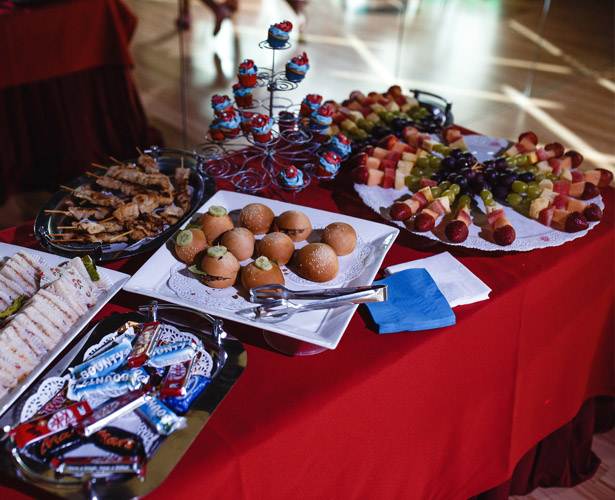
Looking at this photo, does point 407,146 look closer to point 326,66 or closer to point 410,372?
point 410,372

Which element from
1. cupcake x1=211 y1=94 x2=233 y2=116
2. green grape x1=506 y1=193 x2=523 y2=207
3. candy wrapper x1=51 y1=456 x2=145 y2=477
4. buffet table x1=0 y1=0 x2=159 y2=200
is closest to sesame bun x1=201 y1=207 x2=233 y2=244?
cupcake x1=211 y1=94 x2=233 y2=116

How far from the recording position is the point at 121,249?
111cm

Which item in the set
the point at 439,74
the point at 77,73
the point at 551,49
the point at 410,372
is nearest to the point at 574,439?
the point at 410,372

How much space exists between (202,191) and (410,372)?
1.91ft

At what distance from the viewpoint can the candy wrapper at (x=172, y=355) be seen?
849 millimetres

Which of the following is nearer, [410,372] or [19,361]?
[19,361]

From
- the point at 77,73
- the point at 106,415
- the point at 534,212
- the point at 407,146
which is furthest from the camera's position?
the point at 77,73

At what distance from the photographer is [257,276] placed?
39.1 inches

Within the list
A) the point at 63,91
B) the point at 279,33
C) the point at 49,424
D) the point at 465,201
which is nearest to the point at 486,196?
the point at 465,201

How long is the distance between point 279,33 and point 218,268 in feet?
1.76

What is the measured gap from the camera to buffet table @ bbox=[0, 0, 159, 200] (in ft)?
7.68

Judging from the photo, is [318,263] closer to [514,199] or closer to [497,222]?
[497,222]

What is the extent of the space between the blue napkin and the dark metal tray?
0.41m

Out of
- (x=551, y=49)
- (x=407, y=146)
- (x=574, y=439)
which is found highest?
(x=407, y=146)
